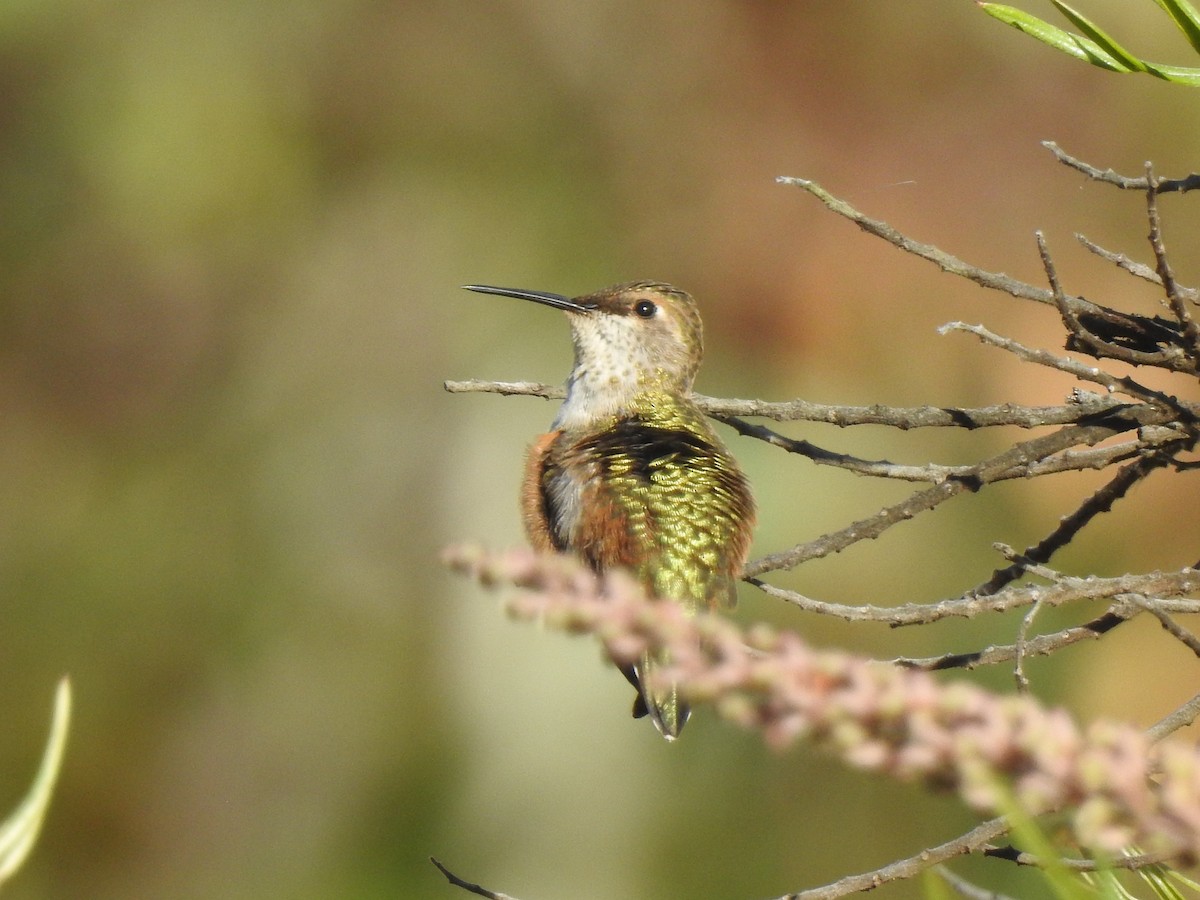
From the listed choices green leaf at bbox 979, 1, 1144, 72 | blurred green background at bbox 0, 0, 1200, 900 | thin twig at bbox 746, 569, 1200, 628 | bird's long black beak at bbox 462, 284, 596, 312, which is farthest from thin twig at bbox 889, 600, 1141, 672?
blurred green background at bbox 0, 0, 1200, 900

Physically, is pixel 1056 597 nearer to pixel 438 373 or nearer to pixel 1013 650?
pixel 1013 650

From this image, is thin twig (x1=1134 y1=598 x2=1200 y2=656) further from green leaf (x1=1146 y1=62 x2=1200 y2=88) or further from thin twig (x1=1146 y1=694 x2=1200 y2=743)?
green leaf (x1=1146 y1=62 x2=1200 y2=88)

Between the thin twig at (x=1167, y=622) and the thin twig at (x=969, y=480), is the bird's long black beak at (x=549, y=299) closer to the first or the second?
the thin twig at (x=969, y=480)

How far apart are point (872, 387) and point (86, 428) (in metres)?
4.40

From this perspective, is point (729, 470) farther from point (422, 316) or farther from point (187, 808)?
point (187, 808)

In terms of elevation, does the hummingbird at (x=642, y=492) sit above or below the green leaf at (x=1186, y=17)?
below

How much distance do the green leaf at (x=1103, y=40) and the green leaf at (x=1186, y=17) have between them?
57 millimetres

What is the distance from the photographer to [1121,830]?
753 mm

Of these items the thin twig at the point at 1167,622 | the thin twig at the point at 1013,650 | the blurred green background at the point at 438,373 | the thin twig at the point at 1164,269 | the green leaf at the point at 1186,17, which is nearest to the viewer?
the thin twig at the point at 1167,622

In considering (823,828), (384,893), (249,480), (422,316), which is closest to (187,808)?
(249,480)

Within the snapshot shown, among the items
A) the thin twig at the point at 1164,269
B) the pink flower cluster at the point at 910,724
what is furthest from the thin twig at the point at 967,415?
the pink flower cluster at the point at 910,724

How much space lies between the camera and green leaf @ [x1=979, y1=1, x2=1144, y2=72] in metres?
1.72

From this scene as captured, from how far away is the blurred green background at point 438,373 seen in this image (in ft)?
22.5

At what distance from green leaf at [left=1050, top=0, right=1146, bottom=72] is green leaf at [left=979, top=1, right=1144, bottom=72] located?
21 mm
